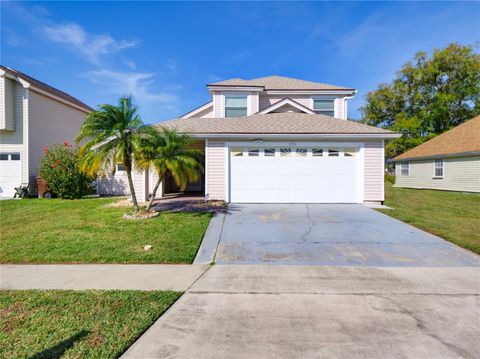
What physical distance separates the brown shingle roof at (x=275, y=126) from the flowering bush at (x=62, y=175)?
201 inches

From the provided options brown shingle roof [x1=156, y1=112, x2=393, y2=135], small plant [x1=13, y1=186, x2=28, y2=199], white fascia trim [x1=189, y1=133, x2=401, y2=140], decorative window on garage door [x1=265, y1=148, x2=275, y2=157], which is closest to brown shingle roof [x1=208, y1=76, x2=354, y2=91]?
brown shingle roof [x1=156, y1=112, x2=393, y2=135]

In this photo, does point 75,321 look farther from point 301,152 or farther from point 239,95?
point 239,95

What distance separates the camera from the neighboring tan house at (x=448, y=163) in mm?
15469

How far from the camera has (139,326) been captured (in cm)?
263

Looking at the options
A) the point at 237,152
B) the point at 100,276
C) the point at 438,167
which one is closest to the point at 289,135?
the point at 237,152

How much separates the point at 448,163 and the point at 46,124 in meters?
27.2

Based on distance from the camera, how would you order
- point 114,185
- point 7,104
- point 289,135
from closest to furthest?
point 289,135, point 7,104, point 114,185

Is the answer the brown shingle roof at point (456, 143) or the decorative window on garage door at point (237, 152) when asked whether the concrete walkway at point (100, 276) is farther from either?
the brown shingle roof at point (456, 143)

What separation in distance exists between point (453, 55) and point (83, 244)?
3778cm

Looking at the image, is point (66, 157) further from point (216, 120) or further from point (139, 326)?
point (139, 326)

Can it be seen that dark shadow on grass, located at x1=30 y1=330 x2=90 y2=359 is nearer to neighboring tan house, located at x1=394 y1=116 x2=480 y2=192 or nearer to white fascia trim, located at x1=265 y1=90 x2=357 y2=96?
white fascia trim, located at x1=265 y1=90 x2=357 y2=96

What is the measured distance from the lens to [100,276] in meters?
3.91

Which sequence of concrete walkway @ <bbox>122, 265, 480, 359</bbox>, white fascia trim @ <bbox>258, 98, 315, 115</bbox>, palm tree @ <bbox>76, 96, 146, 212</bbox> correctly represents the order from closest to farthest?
concrete walkway @ <bbox>122, 265, 480, 359</bbox>, palm tree @ <bbox>76, 96, 146, 212</bbox>, white fascia trim @ <bbox>258, 98, 315, 115</bbox>

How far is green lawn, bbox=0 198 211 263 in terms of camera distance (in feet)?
15.4
